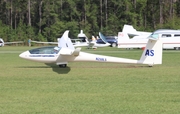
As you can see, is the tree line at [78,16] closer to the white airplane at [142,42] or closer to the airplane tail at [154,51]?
the white airplane at [142,42]

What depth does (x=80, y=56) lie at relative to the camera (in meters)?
17.8

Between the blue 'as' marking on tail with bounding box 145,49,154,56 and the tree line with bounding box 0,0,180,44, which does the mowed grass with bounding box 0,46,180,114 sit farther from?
the tree line with bounding box 0,0,180,44

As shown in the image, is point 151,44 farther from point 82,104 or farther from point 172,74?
point 82,104

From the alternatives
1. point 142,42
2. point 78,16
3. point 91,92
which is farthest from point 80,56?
point 78,16

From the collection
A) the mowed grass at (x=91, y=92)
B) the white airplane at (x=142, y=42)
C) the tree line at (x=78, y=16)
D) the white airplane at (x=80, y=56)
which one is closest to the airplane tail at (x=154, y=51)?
the white airplane at (x=80, y=56)

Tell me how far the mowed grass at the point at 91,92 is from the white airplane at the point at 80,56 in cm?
65

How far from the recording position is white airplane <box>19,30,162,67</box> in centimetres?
1734

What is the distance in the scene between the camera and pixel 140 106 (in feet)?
31.2

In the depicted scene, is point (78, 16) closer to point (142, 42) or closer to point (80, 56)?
point (142, 42)

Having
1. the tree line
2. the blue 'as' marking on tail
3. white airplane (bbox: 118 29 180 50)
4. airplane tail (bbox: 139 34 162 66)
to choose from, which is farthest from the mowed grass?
the tree line

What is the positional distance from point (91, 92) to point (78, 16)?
5649 centimetres

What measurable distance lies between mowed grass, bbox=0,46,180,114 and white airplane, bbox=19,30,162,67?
649mm

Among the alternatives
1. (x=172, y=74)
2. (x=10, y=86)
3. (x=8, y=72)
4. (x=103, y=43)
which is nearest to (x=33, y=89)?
(x=10, y=86)

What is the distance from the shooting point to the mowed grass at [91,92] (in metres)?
9.28
